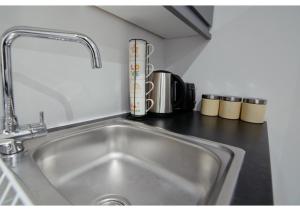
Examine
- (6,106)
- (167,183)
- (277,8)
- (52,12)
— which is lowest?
(167,183)

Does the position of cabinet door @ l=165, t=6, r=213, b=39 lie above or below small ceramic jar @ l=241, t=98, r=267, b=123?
above

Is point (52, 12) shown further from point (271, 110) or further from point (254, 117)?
point (271, 110)

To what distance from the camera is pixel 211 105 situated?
3.30 feet

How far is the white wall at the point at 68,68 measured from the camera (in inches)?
22.5

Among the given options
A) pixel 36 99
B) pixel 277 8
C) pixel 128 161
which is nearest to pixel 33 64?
pixel 36 99

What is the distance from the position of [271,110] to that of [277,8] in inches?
20.6

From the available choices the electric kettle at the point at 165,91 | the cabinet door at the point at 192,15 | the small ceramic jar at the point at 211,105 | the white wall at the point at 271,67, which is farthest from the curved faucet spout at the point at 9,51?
the white wall at the point at 271,67

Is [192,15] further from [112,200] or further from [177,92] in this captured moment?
[112,200]

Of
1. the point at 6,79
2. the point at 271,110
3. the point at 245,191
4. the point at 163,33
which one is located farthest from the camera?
the point at 163,33

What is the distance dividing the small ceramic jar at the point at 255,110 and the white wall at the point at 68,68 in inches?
25.7

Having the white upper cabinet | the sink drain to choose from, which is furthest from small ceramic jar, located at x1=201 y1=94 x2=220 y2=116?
the sink drain

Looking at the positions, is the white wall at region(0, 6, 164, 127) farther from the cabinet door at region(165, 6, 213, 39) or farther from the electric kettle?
the cabinet door at region(165, 6, 213, 39)

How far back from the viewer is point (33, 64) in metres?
0.59

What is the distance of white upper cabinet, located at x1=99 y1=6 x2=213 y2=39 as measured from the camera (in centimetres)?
66
